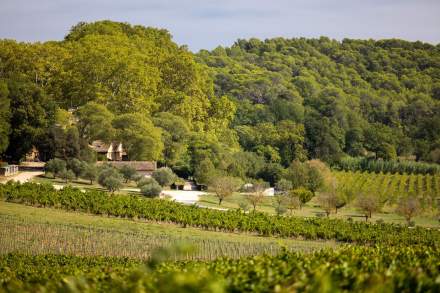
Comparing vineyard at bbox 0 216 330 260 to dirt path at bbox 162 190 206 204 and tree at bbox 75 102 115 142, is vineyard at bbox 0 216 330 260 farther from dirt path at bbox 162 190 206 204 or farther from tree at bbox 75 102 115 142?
tree at bbox 75 102 115 142

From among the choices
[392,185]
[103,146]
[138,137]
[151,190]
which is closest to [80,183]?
[151,190]

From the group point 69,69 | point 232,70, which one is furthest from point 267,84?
point 69,69

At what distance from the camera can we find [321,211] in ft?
195

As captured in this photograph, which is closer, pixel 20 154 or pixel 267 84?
pixel 20 154

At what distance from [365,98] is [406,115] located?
27.1 feet

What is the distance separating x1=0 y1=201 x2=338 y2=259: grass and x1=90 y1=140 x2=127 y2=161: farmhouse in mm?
24839

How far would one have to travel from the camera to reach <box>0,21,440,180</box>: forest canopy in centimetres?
6228

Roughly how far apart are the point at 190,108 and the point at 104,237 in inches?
1910

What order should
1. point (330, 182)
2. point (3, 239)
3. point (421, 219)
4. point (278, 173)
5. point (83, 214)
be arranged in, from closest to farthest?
point (3, 239) < point (83, 214) < point (421, 219) < point (330, 182) < point (278, 173)

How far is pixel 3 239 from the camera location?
32.9 meters

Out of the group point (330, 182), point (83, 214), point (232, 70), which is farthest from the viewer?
point (232, 70)

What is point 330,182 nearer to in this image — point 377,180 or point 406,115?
point 377,180

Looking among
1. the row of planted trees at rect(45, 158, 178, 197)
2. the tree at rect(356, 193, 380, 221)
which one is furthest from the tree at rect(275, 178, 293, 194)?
the tree at rect(356, 193, 380, 221)

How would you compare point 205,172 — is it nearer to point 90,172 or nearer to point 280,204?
point 280,204
